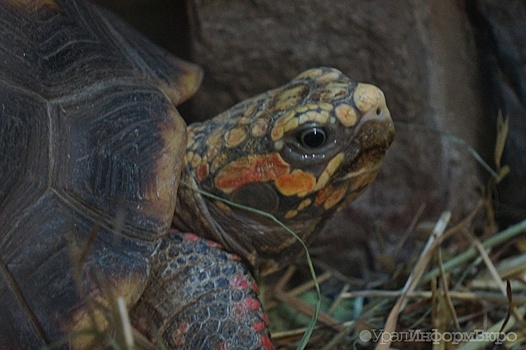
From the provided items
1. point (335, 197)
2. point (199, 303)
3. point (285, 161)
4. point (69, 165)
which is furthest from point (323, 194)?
point (69, 165)

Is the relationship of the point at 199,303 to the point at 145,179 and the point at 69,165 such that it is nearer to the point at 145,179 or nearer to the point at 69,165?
the point at 145,179

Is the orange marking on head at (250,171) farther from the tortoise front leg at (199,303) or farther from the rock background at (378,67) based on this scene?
the rock background at (378,67)

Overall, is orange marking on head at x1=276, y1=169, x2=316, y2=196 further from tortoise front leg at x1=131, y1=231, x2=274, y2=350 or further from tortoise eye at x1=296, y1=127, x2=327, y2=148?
tortoise front leg at x1=131, y1=231, x2=274, y2=350

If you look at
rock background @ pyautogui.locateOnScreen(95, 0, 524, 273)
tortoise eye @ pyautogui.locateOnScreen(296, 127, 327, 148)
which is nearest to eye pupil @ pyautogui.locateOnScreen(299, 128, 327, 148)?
tortoise eye @ pyautogui.locateOnScreen(296, 127, 327, 148)

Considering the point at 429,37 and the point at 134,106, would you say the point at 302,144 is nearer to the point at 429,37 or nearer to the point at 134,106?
the point at 134,106

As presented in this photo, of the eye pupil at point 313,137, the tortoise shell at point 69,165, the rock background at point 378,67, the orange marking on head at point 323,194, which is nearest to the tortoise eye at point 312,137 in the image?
the eye pupil at point 313,137

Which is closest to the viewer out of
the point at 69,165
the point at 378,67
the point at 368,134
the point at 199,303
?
the point at 69,165

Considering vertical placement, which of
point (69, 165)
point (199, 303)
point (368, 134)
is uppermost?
point (69, 165)
